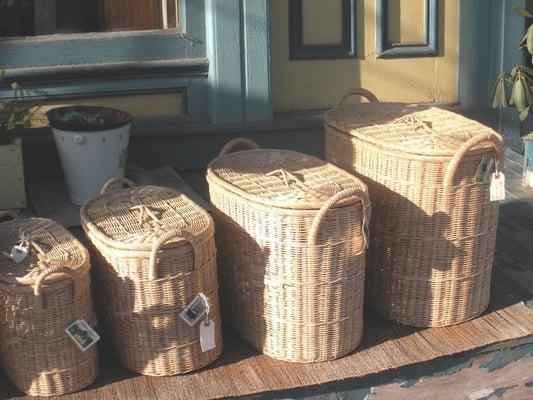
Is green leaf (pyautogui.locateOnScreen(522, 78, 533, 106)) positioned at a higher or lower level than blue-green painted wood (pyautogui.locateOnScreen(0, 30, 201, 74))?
lower

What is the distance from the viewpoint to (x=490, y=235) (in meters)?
3.88

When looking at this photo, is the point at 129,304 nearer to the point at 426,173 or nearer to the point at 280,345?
the point at 280,345

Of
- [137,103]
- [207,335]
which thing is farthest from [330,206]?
[137,103]

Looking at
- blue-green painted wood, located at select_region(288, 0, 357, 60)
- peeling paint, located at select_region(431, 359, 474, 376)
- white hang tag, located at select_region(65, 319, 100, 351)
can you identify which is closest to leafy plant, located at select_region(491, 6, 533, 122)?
blue-green painted wood, located at select_region(288, 0, 357, 60)

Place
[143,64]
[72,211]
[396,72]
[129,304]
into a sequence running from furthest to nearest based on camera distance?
[396,72], [143,64], [72,211], [129,304]

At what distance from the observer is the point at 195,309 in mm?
3445

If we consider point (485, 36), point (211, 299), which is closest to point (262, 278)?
point (211, 299)

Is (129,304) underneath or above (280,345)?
above

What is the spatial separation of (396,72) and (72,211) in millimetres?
2008

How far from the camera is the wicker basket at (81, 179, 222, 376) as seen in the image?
335cm

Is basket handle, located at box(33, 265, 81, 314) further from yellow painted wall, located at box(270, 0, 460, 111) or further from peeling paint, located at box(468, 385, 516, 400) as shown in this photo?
yellow painted wall, located at box(270, 0, 460, 111)

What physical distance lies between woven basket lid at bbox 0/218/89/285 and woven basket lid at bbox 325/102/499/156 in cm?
122

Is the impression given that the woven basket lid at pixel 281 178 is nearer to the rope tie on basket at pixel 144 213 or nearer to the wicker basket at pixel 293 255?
the wicker basket at pixel 293 255

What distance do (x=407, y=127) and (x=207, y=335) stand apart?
1.19 meters
